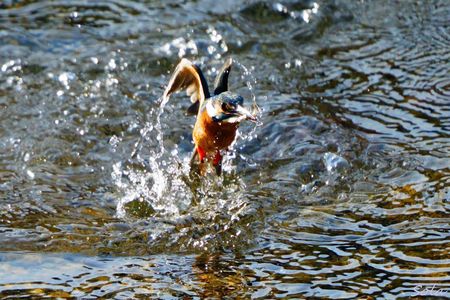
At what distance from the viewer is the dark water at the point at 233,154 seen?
4398 millimetres

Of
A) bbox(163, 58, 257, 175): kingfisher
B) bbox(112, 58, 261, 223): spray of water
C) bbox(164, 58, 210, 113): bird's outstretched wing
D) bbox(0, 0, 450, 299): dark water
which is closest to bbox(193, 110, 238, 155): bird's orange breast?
bbox(163, 58, 257, 175): kingfisher

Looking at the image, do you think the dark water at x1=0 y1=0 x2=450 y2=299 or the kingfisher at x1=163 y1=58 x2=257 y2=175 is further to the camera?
the kingfisher at x1=163 y1=58 x2=257 y2=175

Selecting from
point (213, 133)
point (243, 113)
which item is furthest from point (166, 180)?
point (243, 113)

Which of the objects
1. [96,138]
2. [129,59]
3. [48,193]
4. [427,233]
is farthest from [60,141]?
[427,233]

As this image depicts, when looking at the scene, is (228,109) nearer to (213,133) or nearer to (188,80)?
(213,133)

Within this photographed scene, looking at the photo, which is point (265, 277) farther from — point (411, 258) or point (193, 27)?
point (193, 27)

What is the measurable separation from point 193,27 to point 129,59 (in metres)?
0.85

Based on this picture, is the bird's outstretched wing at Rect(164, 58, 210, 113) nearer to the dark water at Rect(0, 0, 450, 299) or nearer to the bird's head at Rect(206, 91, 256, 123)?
the dark water at Rect(0, 0, 450, 299)

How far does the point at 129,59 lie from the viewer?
25.7 ft

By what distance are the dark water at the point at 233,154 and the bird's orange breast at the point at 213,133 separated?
0.37 meters

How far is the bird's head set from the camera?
4707mm

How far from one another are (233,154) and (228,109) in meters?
1.54

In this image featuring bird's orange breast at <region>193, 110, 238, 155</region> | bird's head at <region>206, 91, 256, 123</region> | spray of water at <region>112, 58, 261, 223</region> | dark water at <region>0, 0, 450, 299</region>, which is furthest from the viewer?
spray of water at <region>112, 58, 261, 223</region>

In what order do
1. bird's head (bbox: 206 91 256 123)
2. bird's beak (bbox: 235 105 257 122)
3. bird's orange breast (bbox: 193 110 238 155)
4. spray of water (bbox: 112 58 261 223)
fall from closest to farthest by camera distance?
bird's beak (bbox: 235 105 257 122) → bird's head (bbox: 206 91 256 123) → bird's orange breast (bbox: 193 110 238 155) → spray of water (bbox: 112 58 261 223)
